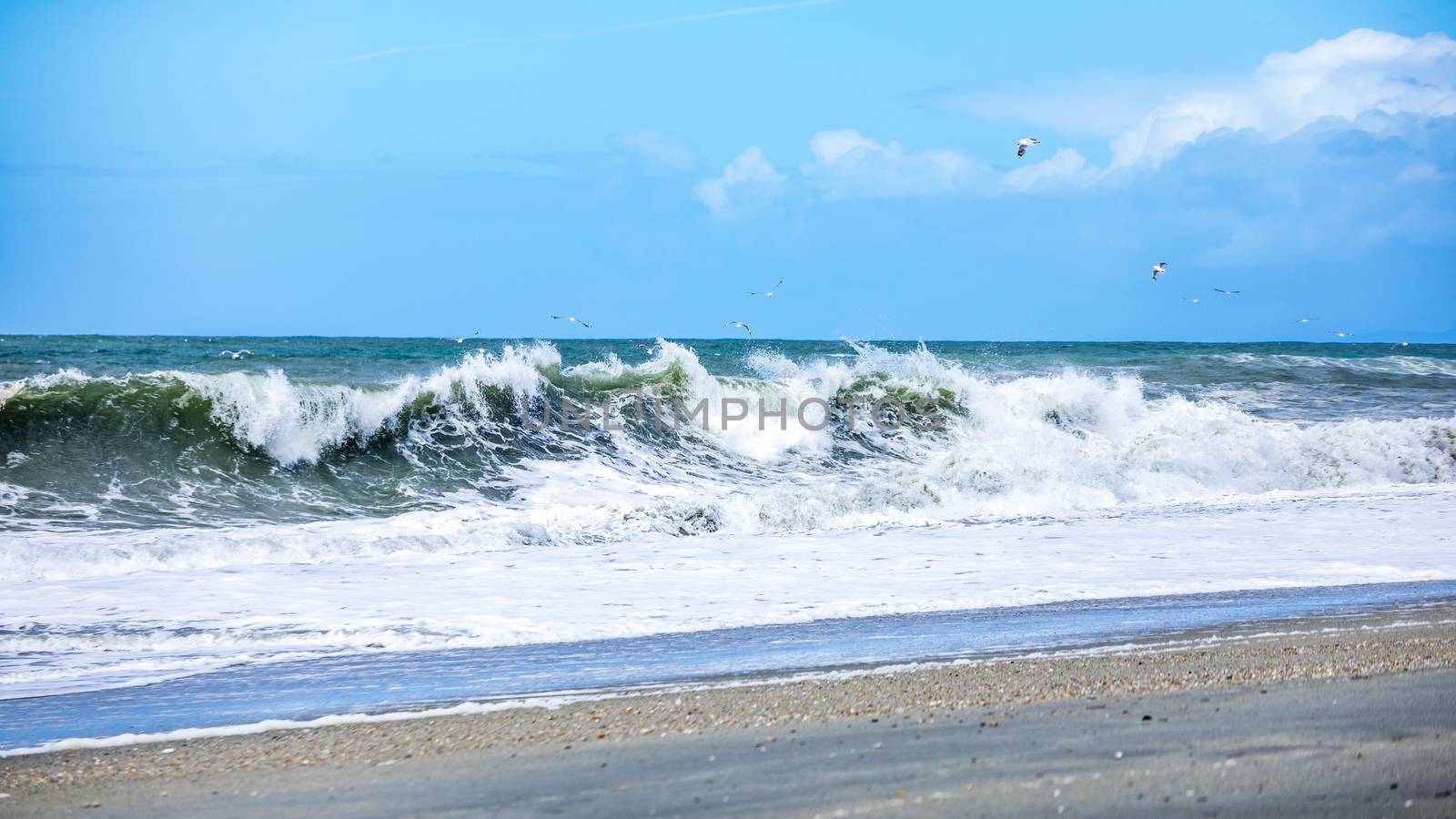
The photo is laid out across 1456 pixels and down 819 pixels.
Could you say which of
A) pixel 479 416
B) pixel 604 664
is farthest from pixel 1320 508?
pixel 479 416

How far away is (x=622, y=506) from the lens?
11.7 meters

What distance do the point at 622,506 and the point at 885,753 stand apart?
8.18m

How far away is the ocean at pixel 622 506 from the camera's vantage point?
7.23 meters

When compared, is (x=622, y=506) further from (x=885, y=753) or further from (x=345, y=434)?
(x=885, y=753)

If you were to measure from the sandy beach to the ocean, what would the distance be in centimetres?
93

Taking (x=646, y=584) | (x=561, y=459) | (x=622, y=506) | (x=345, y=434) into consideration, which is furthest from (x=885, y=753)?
(x=345, y=434)

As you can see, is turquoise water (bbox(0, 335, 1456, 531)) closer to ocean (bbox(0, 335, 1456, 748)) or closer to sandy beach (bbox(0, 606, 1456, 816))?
ocean (bbox(0, 335, 1456, 748))

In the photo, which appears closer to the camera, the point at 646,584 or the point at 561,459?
the point at 646,584

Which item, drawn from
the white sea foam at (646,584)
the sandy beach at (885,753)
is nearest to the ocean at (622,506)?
the white sea foam at (646,584)

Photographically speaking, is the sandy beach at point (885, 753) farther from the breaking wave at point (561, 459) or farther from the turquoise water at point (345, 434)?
the turquoise water at point (345, 434)

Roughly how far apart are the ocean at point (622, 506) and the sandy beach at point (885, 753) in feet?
3.06

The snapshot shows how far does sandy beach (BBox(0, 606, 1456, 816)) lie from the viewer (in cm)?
320

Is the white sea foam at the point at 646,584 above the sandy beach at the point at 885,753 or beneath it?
beneath

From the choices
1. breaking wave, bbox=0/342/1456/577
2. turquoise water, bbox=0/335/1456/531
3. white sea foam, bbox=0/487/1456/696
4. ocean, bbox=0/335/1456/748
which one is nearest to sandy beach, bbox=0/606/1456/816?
ocean, bbox=0/335/1456/748
